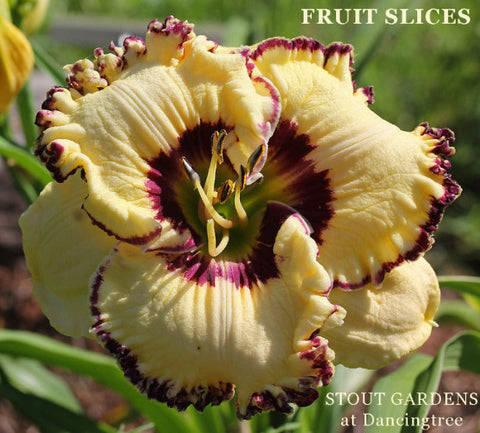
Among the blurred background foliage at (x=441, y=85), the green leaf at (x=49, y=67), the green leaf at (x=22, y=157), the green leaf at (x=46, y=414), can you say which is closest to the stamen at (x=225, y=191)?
the green leaf at (x=22, y=157)

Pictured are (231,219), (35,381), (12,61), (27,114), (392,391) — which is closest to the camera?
A: (231,219)

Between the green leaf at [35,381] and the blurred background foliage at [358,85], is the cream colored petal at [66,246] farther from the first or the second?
the green leaf at [35,381]

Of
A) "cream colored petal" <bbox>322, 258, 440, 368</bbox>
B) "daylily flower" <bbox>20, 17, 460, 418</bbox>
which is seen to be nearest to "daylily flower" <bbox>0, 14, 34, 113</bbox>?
"daylily flower" <bbox>20, 17, 460, 418</bbox>

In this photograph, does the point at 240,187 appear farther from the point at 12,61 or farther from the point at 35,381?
the point at 35,381

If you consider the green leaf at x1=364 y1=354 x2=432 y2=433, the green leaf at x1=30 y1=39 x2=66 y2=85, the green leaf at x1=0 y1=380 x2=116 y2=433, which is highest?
the green leaf at x1=30 y1=39 x2=66 y2=85

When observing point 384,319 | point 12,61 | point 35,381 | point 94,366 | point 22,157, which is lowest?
point 35,381

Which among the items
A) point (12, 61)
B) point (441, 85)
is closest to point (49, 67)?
point (12, 61)

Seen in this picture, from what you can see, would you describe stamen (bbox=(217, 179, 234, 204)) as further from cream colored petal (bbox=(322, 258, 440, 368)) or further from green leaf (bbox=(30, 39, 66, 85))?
green leaf (bbox=(30, 39, 66, 85))
